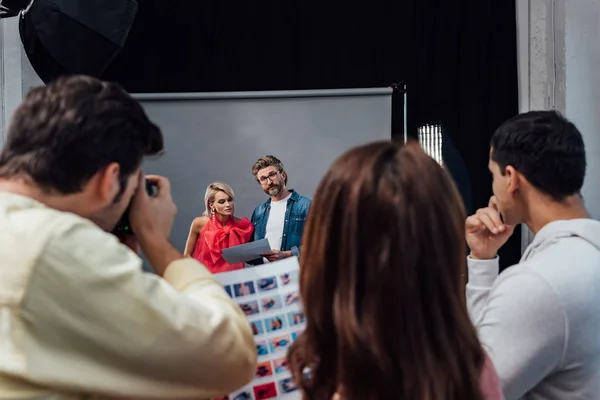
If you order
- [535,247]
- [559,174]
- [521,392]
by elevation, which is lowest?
[521,392]

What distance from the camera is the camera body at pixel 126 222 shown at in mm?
833

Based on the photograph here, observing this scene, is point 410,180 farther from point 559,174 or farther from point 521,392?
point 559,174

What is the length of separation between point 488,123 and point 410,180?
13.4 feet

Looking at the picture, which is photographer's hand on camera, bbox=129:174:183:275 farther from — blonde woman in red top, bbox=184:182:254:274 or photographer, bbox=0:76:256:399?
blonde woman in red top, bbox=184:182:254:274

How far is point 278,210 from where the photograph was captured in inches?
162

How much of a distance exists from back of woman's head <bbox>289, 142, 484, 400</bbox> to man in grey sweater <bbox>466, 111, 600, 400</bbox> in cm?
36

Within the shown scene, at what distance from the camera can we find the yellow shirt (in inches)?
24.9

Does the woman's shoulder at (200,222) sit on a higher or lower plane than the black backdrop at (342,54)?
lower

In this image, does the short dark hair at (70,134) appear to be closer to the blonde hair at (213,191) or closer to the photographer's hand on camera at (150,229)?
the photographer's hand on camera at (150,229)

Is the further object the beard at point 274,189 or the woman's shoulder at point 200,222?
the woman's shoulder at point 200,222

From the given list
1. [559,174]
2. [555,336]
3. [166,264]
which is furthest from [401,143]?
[559,174]

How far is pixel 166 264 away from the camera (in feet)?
2.65

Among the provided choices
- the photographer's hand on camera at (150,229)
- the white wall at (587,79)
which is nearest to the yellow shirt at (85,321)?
the photographer's hand on camera at (150,229)

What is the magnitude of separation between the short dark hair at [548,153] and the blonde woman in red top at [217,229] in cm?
305
